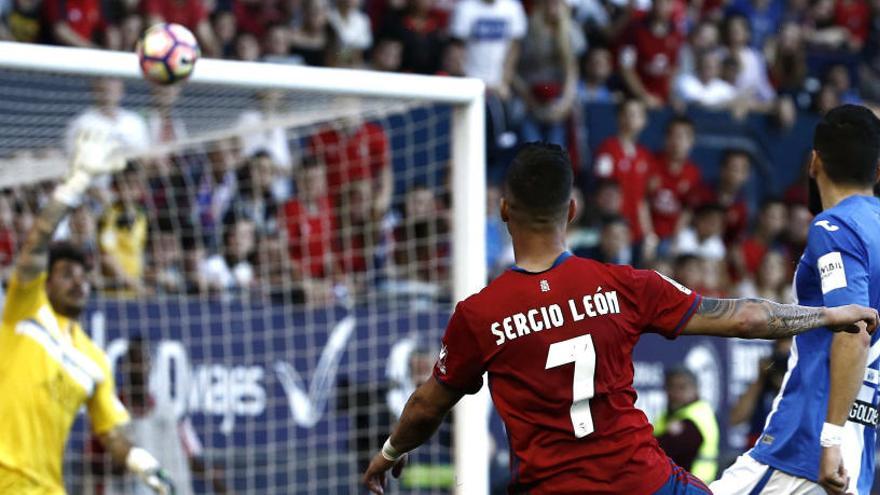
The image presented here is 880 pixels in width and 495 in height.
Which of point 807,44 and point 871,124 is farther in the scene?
point 807,44

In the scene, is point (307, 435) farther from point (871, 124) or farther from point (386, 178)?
point (871, 124)

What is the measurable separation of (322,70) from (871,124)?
334 cm

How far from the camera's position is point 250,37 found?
12.1 m

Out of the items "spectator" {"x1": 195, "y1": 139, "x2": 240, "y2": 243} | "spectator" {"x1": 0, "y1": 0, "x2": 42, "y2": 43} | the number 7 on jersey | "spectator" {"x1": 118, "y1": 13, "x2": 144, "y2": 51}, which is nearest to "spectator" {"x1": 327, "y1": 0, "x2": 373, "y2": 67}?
"spectator" {"x1": 118, "y1": 13, "x2": 144, "y2": 51}

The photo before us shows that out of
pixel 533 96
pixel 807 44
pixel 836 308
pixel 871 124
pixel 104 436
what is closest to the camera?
pixel 836 308

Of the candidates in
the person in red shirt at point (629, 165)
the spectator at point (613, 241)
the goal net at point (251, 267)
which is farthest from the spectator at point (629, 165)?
the goal net at point (251, 267)

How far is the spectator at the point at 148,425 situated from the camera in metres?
9.59

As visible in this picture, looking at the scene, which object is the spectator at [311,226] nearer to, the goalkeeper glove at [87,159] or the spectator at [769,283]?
the goalkeeper glove at [87,159]

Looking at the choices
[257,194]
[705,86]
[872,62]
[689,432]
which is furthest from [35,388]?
[872,62]

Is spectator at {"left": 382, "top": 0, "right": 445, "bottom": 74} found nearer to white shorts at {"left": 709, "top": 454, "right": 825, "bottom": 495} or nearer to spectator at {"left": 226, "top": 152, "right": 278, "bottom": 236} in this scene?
spectator at {"left": 226, "top": 152, "right": 278, "bottom": 236}

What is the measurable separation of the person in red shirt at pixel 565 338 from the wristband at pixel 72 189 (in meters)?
2.83

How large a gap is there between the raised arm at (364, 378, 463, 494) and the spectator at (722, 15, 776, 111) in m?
11.9

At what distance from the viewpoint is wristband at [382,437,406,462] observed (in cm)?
496

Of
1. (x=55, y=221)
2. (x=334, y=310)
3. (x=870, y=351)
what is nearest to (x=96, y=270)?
(x=334, y=310)
